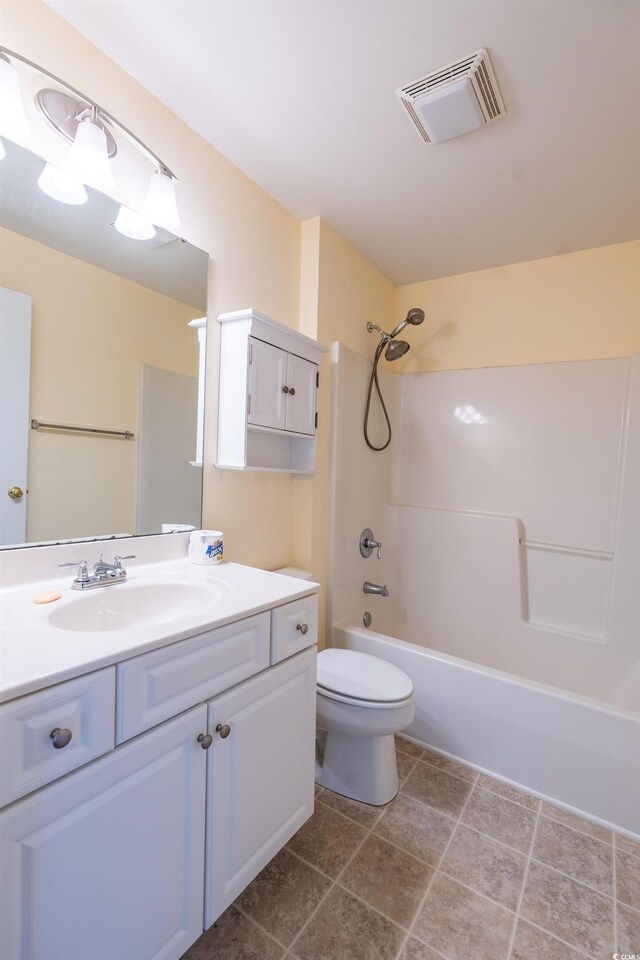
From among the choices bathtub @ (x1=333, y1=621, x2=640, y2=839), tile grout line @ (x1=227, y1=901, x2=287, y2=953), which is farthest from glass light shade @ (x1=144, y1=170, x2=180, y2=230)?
tile grout line @ (x1=227, y1=901, x2=287, y2=953)

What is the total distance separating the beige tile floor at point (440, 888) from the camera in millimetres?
1059

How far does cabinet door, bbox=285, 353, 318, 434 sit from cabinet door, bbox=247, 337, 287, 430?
4 cm

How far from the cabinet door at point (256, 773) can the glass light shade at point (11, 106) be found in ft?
4.58

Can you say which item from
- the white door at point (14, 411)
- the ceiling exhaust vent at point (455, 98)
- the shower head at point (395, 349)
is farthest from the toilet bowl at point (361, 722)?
the ceiling exhaust vent at point (455, 98)

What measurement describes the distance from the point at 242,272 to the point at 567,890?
230 cm

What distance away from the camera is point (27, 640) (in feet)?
2.48

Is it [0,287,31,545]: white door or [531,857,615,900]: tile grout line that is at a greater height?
[0,287,31,545]: white door

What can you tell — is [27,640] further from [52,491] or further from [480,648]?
[480,648]

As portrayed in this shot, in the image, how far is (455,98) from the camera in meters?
1.25

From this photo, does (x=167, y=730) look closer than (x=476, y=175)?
Yes

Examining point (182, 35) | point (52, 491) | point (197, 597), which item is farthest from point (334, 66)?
point (197, 597)

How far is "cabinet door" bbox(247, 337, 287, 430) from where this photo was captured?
1.49 m

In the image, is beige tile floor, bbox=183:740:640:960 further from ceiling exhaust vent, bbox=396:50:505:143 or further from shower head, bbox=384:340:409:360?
ceiling exhaust vent, bbox=396:50:505:143

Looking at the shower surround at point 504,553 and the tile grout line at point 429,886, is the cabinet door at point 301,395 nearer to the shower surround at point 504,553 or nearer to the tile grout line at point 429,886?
the shower surround at point 504,553
